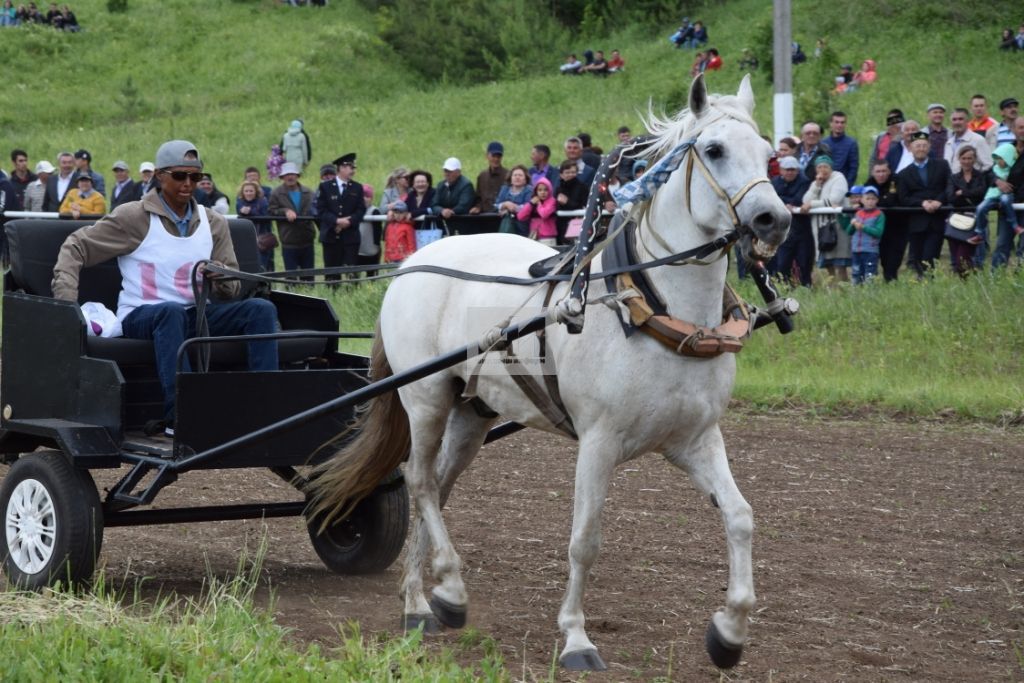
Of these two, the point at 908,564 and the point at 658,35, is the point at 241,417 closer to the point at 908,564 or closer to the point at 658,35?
the point at 908,564

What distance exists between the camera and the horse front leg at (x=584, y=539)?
4.80 meters

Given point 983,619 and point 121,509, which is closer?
point 983,619

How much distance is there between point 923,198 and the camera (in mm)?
11773

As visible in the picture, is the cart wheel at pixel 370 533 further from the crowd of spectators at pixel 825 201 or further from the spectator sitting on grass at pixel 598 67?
the spectator sitting on grass at pixel 598 67

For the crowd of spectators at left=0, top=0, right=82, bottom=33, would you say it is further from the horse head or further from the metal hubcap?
the horse head

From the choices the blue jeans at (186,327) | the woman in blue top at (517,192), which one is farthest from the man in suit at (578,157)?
the blue jeans at (186,327)

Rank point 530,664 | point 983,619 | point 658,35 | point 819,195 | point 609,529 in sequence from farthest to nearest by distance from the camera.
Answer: point 658,35 → point 819,195 → point 609,529 → point 983,619 → point 530,664

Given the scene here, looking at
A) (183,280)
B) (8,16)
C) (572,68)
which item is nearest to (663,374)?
(183,280)

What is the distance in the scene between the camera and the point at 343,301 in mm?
14023

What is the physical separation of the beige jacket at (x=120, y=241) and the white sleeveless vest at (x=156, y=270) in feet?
0.13

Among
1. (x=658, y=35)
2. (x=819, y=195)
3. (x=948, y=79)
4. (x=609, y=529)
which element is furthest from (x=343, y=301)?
(x=658, y=35)

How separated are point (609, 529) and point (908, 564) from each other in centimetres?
143

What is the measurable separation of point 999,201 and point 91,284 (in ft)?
25.1

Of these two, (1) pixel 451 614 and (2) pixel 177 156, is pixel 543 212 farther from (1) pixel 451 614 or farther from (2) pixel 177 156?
(1) pixel 451 614
